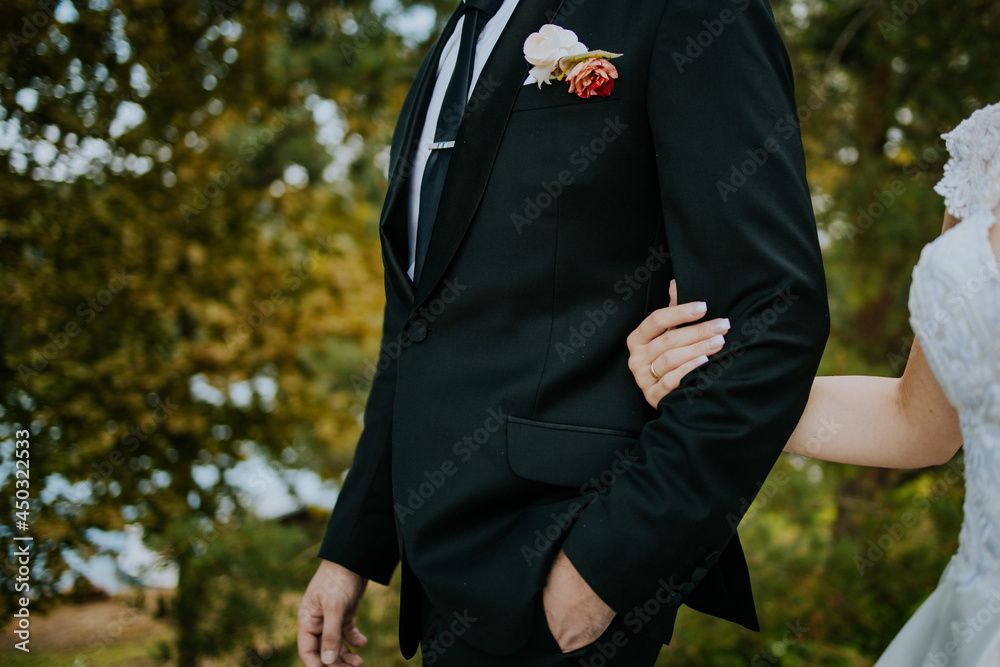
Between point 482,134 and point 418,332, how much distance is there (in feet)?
1.18

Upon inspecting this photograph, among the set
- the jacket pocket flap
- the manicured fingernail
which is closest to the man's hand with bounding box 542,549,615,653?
the jacket pocket flap

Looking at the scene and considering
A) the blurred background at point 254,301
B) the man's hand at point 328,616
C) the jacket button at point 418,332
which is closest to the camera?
the jacket button at point 418,332

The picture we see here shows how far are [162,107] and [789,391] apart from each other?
9.67ft

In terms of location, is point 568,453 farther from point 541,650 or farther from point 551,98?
point 551,98

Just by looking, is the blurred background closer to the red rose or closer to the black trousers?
the black trousers

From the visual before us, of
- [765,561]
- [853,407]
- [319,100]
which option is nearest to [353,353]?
[319,100]

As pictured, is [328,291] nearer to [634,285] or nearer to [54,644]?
[54,644]

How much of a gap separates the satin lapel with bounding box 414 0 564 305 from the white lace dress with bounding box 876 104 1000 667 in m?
0.66

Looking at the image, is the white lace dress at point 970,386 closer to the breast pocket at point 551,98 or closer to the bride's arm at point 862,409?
the bride's arm at point 862,409

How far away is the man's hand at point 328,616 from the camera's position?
1.48 meters

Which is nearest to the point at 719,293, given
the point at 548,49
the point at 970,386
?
the point at 970,386

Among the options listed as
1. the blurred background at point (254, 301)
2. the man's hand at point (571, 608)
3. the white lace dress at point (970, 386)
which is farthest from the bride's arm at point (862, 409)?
the blurred background at point (254, 301)

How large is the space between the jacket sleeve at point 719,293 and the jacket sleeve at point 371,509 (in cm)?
59

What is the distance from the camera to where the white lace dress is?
842 mm
